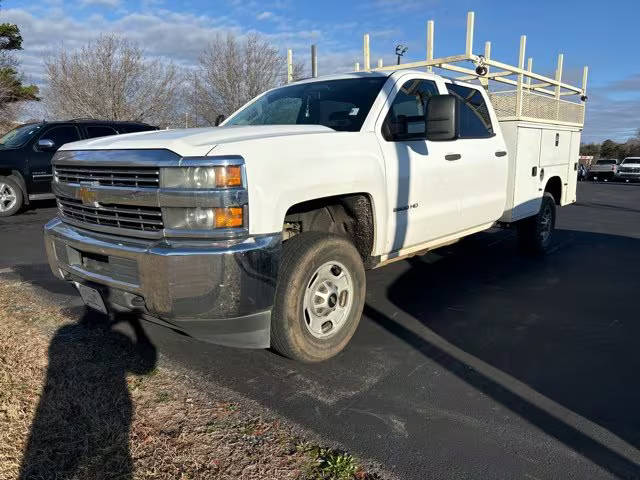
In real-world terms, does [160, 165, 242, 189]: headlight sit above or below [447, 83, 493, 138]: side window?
below

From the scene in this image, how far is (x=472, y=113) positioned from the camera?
16.5ft

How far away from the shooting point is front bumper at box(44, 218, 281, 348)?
261 centimetres

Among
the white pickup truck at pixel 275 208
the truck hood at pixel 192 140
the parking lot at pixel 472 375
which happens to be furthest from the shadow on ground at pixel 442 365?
the truck hood at pixel 192 140

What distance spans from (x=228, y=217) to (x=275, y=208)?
0.29m

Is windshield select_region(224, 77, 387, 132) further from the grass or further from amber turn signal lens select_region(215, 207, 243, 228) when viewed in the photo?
the grass

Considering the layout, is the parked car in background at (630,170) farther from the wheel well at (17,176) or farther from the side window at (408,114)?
the wheel well at (17,176)

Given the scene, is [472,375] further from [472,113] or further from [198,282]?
[472,113]

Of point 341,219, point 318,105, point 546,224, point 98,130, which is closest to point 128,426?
point 341,219

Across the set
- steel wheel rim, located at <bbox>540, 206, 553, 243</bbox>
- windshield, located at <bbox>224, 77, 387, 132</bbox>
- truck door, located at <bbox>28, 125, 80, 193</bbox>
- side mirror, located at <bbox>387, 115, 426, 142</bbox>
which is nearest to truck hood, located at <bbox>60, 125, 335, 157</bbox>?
windshield, located at <bbox>224, 77, 387, 132</bbox>

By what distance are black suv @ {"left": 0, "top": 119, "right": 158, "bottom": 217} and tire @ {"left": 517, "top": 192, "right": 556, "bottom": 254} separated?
701 cm

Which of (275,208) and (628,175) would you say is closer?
(275,208)

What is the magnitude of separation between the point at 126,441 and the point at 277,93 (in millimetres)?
3372

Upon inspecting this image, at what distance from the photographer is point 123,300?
9.58 feet

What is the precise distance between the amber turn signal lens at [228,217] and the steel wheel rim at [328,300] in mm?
703
